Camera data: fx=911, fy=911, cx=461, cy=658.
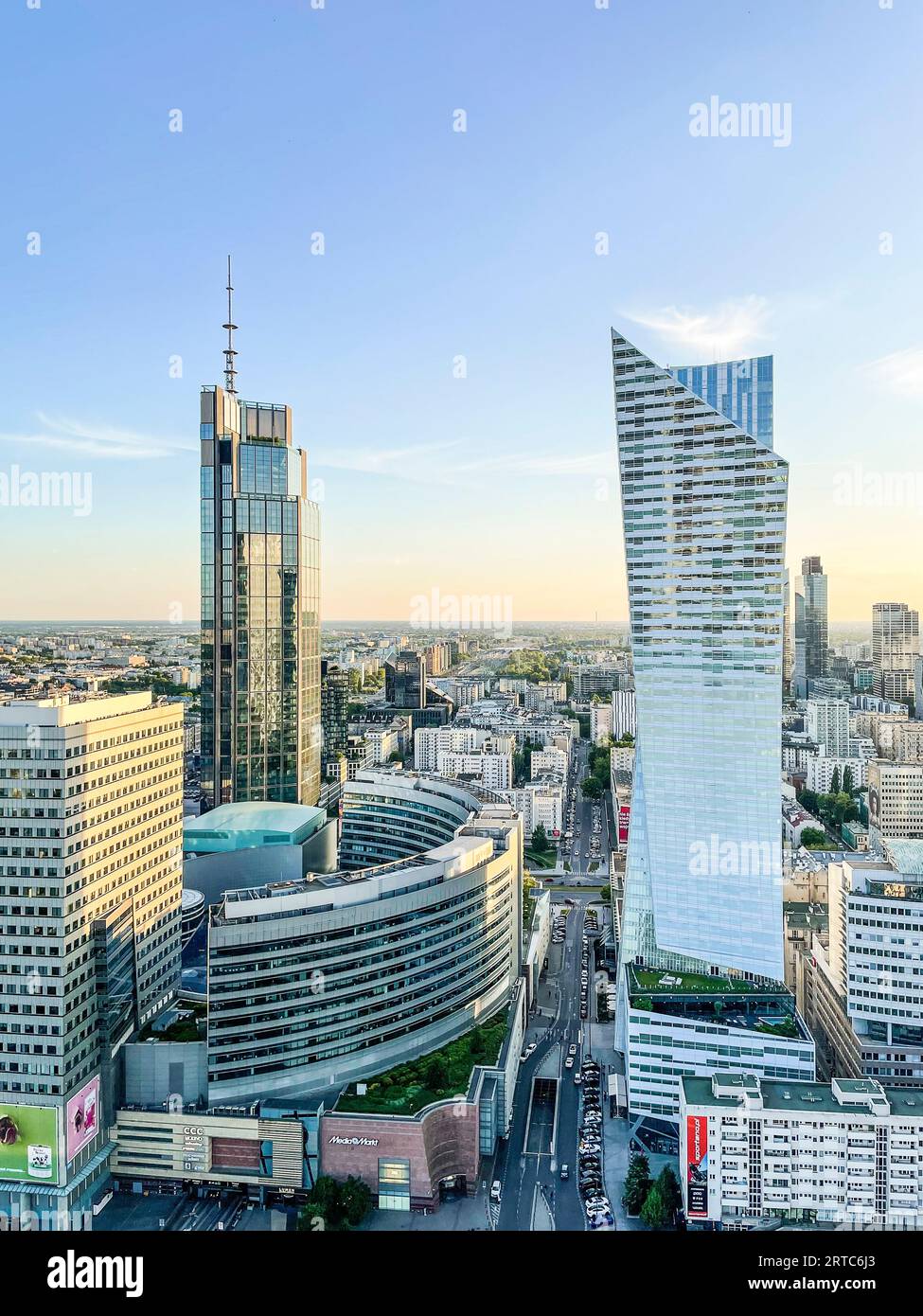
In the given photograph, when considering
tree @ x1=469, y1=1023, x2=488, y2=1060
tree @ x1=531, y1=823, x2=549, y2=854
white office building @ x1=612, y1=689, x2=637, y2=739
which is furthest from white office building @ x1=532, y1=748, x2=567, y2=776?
tree @ x1=469, y1=1023, x2=488, y2=1060

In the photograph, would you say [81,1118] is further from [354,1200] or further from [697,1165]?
[697,1165]

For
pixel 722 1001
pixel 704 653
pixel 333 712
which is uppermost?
pixel 704 653

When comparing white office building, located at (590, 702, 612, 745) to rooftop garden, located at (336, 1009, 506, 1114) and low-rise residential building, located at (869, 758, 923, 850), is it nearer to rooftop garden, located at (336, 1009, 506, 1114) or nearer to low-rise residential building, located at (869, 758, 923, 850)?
low-rise residential building, located at (869, 758, 923, 850)

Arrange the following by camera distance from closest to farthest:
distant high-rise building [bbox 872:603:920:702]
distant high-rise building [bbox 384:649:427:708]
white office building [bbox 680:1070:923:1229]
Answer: white office building [bbox 680:1070:923:1229]
distant high-rise building [bbox 872:603:920:702]
distant high-rise building [bbox 384:649:427:708]

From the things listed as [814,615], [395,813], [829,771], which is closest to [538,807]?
[829,771]

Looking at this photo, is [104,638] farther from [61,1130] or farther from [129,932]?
[61,1130]
